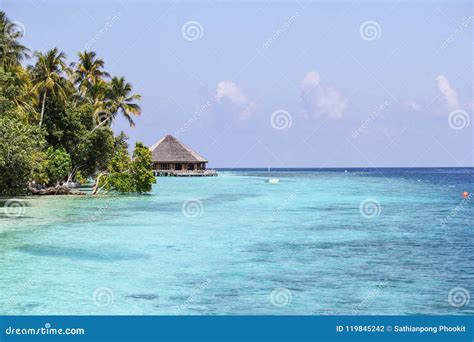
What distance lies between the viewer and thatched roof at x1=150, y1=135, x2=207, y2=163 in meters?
80.2

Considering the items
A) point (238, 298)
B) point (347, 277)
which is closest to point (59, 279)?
point (238, 298)

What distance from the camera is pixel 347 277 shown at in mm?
11219

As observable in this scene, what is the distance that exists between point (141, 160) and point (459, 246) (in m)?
22.0
